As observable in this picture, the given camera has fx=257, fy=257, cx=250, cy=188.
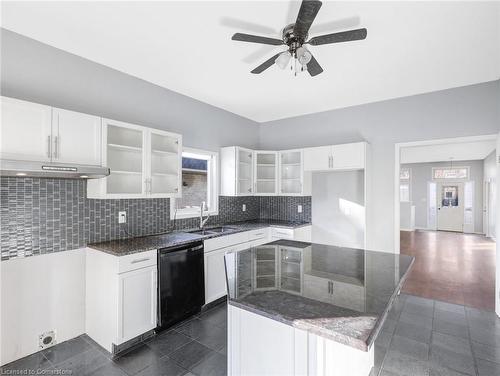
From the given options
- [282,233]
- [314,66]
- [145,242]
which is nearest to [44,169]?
[145,242]

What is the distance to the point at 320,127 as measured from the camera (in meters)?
4.50

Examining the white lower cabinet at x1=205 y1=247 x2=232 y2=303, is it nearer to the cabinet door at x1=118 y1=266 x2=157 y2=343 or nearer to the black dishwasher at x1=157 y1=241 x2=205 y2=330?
the black dishwasher at x1=157 y1=241 x2=205 y2=330

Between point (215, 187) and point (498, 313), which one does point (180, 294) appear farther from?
point (498, 313)

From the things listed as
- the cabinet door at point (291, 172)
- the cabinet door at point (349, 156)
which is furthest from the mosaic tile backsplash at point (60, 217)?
the cabinet door at point (349, 156)

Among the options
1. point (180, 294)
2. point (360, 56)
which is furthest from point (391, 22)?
point (180, 294)

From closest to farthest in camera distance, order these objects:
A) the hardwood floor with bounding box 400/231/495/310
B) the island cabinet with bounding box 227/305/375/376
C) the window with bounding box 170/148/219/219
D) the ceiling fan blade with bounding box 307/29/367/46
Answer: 1. the island cabinet with bounding box 227/305/375/376
2. the ceiling fan blade with bounding box 307/29/367/46
3. the hardwood floor with bounding box 400/231/495/310
4. the window with bounding box 170/148/219/219

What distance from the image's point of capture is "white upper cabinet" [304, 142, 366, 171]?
12.4ft

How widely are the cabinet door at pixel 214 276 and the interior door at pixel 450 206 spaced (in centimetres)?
1015

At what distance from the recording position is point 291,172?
185 inches

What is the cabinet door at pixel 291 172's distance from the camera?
4457mm

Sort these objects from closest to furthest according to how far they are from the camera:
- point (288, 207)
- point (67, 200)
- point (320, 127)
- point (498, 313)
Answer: point (67, 200) → point (498, 313) → point (320, 127) → point (288, 207)

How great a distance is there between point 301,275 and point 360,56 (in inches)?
89.2

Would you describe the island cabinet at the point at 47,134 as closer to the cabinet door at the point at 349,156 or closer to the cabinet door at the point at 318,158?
the cabinet door at the point at 318,158

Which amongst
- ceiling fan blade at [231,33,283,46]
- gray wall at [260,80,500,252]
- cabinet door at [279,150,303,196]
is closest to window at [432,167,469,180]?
gray wall at [260,80,500,252]
